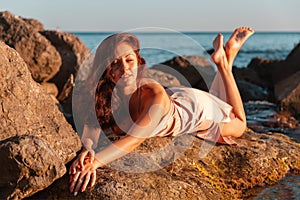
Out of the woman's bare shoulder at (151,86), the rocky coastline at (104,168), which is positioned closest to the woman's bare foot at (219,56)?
the rocky coastline at (104,168)

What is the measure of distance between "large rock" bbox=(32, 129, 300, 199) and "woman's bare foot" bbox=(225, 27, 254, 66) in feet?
3.60

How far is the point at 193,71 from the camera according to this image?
1420 centimetres

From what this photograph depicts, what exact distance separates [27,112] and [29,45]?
6.79 m

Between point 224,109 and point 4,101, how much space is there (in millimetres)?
2719

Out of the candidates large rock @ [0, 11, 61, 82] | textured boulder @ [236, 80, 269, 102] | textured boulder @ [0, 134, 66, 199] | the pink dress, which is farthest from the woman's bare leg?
textured boulder @ [236, 80, 269, 102]

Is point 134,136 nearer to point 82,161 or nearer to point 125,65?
point 82,161

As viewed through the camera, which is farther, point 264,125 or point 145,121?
point 264,125

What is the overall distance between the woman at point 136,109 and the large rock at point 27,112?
0.80 ft

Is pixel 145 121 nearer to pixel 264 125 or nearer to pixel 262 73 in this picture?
pixel 264 125

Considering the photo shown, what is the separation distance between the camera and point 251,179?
5.35 m

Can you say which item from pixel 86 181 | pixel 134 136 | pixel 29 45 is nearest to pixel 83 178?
pixel 86 181

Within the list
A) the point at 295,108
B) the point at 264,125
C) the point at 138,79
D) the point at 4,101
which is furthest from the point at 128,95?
the point at 295,108

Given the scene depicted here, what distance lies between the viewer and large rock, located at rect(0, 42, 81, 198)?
14.3ft

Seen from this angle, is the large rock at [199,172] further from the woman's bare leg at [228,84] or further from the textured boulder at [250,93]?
the textured boulder at [250,93]
